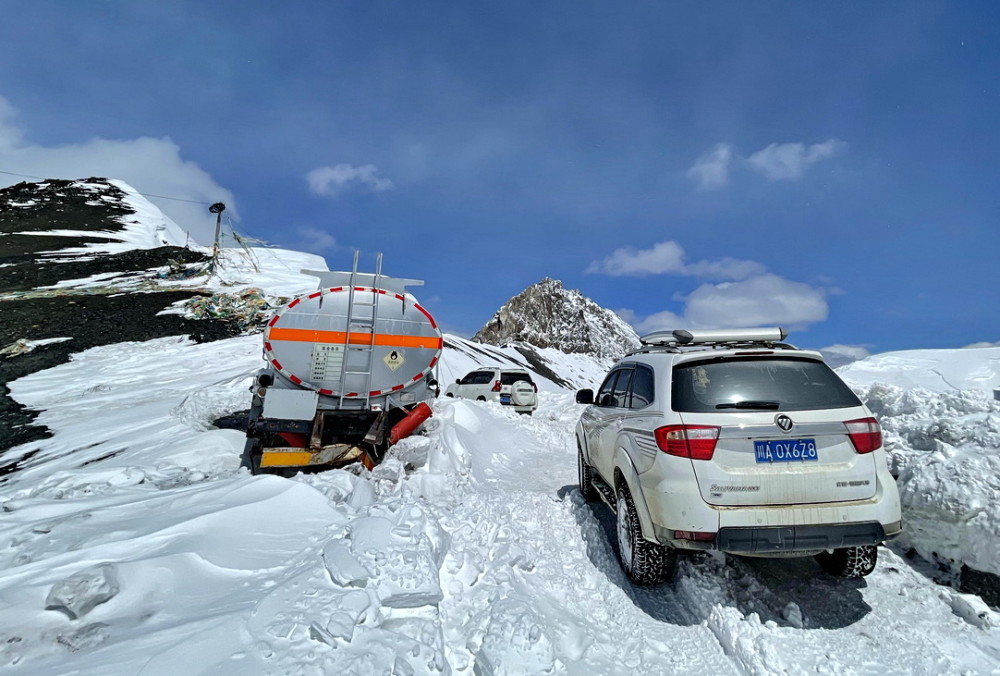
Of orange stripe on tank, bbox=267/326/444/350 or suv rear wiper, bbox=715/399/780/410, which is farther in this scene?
orange stripe on tank, bbox=267/326/444/350

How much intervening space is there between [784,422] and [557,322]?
11786cm

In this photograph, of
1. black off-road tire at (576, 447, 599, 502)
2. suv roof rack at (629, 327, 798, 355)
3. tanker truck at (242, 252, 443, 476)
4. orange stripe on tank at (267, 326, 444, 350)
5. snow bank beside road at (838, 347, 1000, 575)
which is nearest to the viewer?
snow bank beside road at (838, 347, 1000, 575)

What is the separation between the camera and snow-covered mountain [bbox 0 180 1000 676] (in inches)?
94.4

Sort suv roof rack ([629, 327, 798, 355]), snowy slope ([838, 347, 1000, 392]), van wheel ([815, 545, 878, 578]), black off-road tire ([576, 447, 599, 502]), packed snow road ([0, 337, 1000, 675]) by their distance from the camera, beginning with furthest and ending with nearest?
1. snowy slope ([838, 347, 1000, 392])
2. black off-road tire ([576, 447, 599, 502])
3. suv roof rack ([629, 327, 798, 355])
4. van wheel ([815, 545, 878, 578])
5. packed snow road ([0, 337, 1000, 675])

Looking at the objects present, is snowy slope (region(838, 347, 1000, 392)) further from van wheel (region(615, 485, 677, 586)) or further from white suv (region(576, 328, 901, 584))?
van wheel (region(615, 485, 677, 586))

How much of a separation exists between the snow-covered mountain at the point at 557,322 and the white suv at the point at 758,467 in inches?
4229

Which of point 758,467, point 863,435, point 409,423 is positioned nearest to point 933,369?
point 863,435

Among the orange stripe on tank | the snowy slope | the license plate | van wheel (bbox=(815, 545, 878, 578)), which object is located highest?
the snowy slope

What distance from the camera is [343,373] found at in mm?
6828

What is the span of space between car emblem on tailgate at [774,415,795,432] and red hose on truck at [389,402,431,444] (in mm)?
5168

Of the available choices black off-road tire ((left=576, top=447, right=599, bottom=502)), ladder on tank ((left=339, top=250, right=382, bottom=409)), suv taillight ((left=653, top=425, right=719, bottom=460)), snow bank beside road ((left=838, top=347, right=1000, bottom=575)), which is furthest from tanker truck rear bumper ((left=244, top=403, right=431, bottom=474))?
snow bank beside road ((left=838, top=347, right=1000, bottom=575))

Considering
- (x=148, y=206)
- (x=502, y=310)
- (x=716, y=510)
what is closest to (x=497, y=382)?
(x=716, y=510)

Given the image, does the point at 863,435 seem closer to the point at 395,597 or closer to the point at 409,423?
the point at 395,597

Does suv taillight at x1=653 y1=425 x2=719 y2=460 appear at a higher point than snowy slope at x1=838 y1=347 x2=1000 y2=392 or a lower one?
lower
